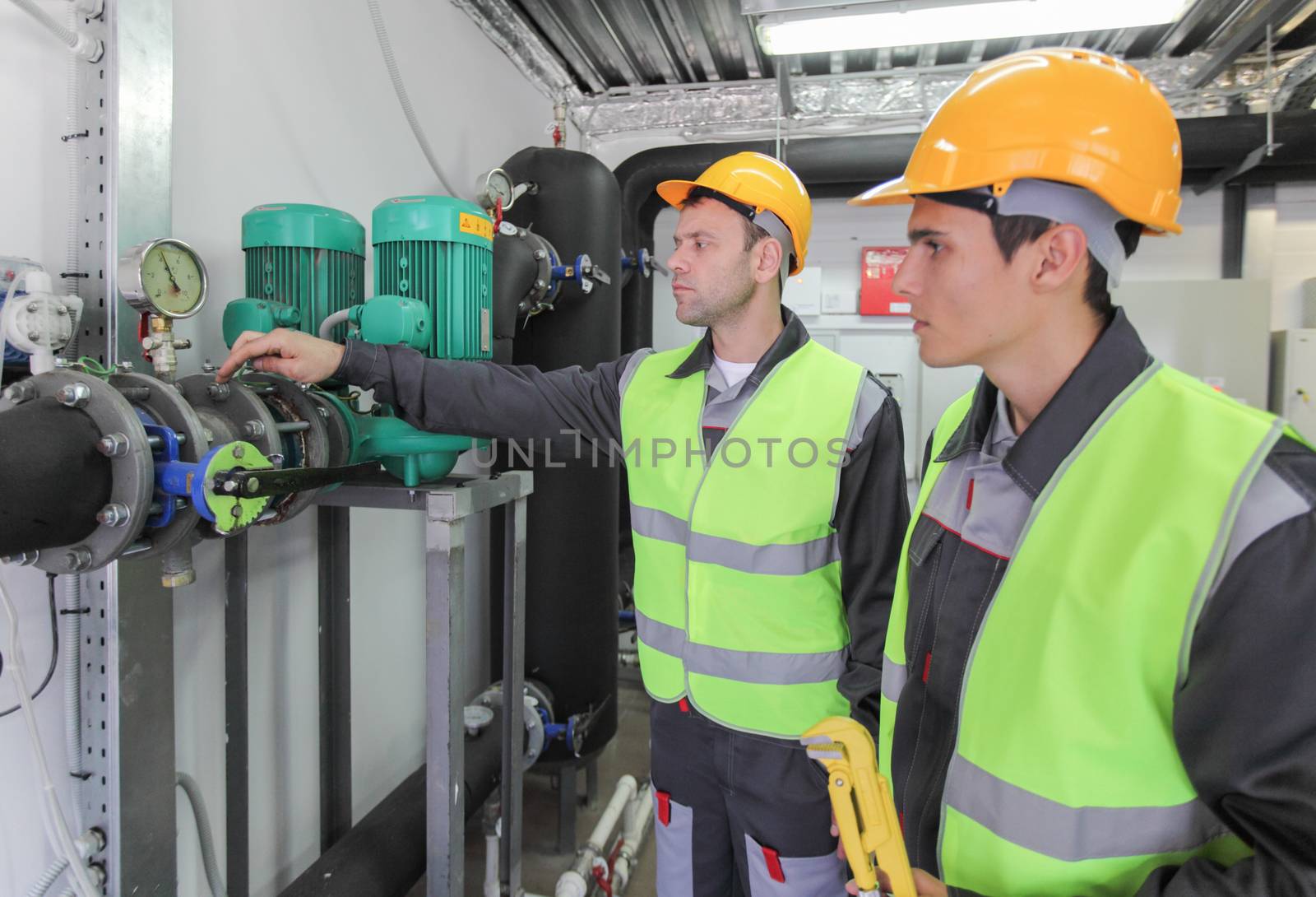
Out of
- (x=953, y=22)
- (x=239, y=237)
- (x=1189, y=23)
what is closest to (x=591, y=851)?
(x=239, y=237)

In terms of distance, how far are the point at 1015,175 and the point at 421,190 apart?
1.71 meters

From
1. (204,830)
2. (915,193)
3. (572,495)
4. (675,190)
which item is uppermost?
(675,190)

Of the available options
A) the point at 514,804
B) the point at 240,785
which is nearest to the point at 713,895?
the point at 514,804

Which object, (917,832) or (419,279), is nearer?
(917,832)

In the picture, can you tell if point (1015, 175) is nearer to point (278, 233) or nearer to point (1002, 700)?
point (1002, 700)

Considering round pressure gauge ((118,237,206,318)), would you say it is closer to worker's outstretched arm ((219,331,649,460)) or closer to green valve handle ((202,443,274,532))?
worker's outstretched arm ((219,331,649,460))

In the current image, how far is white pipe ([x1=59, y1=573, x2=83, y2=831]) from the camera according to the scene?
3.28 feet

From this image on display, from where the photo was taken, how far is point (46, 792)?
96cm

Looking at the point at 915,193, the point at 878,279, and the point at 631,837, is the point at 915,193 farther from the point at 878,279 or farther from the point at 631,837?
the point at 878,279

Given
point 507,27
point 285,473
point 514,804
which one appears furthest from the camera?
point 507,27

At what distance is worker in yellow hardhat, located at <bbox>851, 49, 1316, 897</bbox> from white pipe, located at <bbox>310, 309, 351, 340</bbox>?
832 mm

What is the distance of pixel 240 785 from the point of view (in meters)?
1.39

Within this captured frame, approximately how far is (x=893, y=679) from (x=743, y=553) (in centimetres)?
32

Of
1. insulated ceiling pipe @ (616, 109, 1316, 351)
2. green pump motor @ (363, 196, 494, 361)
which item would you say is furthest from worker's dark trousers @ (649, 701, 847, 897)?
insulated ceiling pipe @ (616, 109, 1316, 351)
